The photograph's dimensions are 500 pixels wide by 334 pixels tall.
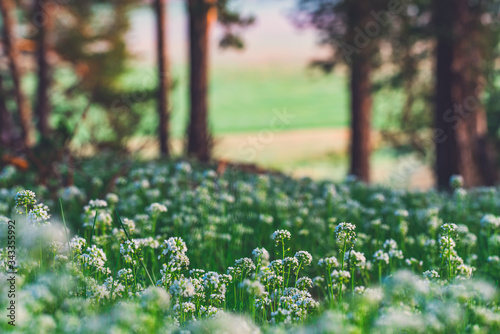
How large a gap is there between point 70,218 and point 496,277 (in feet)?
14.7

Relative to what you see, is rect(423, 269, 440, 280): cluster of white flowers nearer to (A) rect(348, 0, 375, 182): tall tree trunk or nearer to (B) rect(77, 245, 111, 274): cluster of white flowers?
(B) rect(77, 245, 111, 274): cluster of white flowers

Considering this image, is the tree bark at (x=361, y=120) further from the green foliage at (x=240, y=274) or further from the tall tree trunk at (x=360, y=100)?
the green foliage at (x=240, y=274)

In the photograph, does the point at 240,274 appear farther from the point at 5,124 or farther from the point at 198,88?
the point at 5,124

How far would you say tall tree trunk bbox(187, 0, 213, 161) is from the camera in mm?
11883

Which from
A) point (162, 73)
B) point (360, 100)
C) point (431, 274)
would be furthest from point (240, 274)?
point (162, 73)

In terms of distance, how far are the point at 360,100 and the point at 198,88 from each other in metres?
4.61

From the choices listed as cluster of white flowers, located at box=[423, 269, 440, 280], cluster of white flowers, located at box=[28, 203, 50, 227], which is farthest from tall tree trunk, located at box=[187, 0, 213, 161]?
cluster of white flowers, located at box=[423, 269, 440, 280]

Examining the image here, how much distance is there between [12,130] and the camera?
1177 centimetres

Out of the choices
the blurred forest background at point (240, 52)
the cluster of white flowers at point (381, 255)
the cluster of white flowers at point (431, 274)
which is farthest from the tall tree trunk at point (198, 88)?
the cluster of white flowers at point (431, 274)

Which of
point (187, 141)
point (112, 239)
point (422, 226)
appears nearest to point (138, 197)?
point (112, 239)

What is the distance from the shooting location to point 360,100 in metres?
14.1

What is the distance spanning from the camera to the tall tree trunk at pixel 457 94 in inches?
438

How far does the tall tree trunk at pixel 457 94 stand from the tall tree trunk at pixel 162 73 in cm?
805

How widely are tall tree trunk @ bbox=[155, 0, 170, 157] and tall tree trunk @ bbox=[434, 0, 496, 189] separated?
8.05 meters
